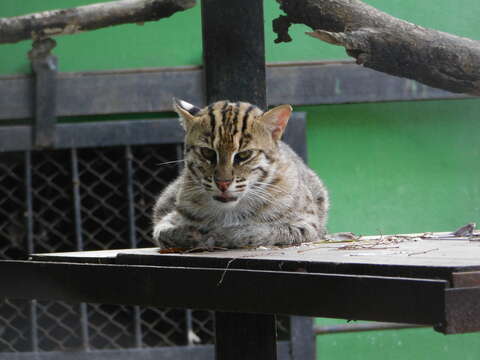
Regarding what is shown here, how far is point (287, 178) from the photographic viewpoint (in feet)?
12.4

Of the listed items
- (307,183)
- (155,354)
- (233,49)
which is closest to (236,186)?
(233,49)

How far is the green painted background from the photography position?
602 cm

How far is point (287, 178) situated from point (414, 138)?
101 inches

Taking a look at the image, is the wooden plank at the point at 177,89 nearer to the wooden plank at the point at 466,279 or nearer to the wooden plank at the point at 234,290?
the wooden plank at the point at 234,290

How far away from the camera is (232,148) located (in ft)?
11.4

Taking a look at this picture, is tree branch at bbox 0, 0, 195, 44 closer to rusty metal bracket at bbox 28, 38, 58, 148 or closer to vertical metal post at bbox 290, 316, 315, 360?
rusty metal bracket at bbox 28, 38, 58, 148

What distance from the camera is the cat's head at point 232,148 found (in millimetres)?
3451

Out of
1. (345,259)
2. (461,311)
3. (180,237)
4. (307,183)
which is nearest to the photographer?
(461,311)

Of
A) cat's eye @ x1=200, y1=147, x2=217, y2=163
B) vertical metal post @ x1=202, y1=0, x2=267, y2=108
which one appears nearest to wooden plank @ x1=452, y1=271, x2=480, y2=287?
cat's eye @ x1=200, y1=147, x2=217, y2=163

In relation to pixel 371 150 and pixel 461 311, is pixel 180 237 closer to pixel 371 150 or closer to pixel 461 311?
pixel 461 311

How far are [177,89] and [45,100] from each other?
0.85 metres

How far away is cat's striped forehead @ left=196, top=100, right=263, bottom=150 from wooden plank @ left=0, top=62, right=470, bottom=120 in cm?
238

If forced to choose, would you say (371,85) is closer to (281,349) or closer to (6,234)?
(281,349)

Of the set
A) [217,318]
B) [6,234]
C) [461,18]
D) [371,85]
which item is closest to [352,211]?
[371,85]
